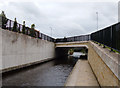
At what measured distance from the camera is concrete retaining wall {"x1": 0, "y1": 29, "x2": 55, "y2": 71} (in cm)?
991

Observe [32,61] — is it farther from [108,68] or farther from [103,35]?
[108,68]

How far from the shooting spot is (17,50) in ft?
38.8

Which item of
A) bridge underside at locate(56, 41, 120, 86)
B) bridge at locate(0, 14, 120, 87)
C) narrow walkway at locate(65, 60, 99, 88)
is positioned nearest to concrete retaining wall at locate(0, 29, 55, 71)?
bridge at locate(0, 14, 120, 87)

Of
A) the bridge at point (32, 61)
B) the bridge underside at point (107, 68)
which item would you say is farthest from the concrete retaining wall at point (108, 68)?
the bridge at point (32, 61)

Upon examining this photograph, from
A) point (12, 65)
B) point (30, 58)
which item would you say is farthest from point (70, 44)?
point (12, 65)

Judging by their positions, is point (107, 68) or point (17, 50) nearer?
point (107, 68)

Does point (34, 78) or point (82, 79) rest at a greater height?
point (82, 79)

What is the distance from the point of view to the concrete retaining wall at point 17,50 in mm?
9914

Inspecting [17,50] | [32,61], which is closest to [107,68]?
[17,50]

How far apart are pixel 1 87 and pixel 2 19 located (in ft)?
27.2

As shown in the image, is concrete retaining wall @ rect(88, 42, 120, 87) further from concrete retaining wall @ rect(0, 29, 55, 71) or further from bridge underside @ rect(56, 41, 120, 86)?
concrete retaining wall @ rect(0, 29, 55, 71)

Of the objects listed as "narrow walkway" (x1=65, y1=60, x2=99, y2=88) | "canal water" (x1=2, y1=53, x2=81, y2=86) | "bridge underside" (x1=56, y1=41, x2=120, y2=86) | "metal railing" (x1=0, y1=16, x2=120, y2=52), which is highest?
"metal railing" (x1=0, y1=16, x2=120, y2=52)

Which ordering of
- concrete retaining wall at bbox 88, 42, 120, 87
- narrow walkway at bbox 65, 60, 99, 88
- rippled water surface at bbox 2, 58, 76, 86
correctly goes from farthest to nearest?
rippled water surface at bbox 2, 58, 76, 86
narrow walkway at bbox 65, 60, 99, 88
concrete retaining wall at bbox 88, 42, 120, 87

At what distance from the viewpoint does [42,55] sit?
18.7 m
